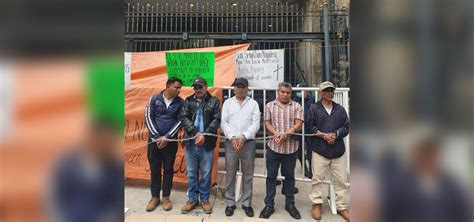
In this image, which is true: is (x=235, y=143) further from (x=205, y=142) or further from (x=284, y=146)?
(x=284, y=146)

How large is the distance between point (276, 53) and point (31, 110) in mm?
4752

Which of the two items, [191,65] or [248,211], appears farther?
[191,65]

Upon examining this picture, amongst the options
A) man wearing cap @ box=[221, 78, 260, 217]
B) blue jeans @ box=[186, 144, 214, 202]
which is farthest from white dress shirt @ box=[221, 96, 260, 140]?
blue jeans @ box=[186, 144, 214, 202]

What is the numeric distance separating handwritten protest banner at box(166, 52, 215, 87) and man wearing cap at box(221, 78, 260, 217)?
945 mm

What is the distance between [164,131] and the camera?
467cm

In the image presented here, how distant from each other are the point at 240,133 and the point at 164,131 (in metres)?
1.04

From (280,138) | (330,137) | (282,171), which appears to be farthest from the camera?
(282,171)

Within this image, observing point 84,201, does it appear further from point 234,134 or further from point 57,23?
point 234,134

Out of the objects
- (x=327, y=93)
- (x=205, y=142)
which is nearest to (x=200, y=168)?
(x=205, y=142)

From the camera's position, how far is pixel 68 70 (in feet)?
2.75

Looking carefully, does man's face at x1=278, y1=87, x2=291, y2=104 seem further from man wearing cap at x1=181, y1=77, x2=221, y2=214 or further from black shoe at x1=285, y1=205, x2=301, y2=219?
black shoe at x1=285, y1=205, x2=301, y2=219

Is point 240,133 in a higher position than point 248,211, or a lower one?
higher

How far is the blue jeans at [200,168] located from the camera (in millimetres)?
4637

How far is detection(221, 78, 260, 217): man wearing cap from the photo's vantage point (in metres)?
4.54
